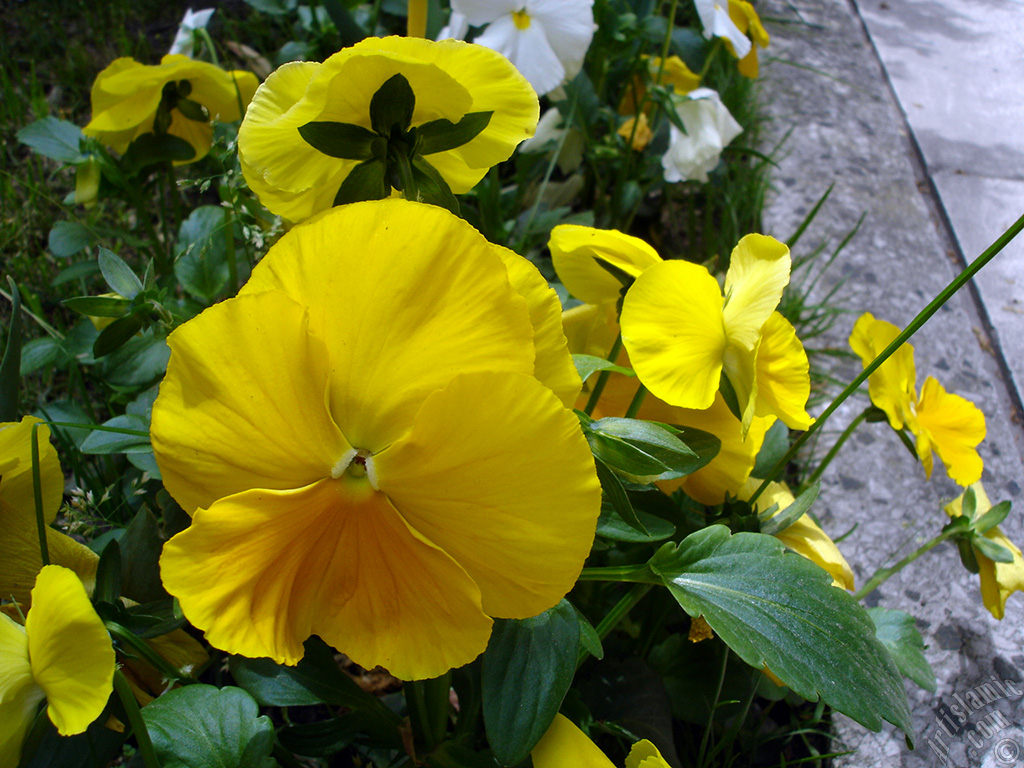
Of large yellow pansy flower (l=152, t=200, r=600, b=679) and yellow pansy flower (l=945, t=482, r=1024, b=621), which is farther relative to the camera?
yellow pansy flower (l=945, t=482, r=1024, b=621)

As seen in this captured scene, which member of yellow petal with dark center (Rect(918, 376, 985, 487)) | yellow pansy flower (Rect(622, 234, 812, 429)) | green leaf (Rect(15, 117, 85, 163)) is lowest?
green leaf (Rect(15, 117, 85, 163))

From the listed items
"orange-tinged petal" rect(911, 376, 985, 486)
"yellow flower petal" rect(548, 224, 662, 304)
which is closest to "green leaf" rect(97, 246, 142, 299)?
"yellow flower petal" rect(548, 224, 662, 304)

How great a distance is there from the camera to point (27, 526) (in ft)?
2.14

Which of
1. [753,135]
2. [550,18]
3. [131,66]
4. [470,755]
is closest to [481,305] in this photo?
[470,755]

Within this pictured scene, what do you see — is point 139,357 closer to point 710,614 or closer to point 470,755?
point 470,755

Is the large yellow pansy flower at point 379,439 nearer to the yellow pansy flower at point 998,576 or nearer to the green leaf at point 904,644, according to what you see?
the green leaf at point 904,644

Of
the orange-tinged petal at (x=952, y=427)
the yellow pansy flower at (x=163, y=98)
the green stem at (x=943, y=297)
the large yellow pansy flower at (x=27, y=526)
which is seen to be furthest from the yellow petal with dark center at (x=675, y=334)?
the yellow pansy flower at (x=163, y=98)

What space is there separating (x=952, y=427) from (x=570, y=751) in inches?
22.0

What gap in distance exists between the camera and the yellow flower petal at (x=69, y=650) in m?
0.45

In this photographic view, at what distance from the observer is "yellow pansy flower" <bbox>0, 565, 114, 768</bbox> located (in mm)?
451

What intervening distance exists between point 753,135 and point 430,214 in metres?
1.57

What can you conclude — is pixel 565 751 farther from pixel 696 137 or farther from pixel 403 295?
pixel 696 137

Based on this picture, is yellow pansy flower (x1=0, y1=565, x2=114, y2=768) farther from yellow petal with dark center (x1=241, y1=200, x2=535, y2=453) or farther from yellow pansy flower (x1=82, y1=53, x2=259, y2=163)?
yellow pansy flower (x1=82, y1=53, x2=259, y2=163)

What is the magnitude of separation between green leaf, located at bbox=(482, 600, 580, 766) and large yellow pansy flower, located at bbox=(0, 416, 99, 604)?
0.35 m
